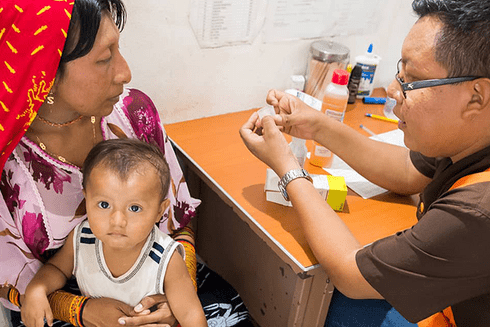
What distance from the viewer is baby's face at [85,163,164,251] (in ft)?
3.73

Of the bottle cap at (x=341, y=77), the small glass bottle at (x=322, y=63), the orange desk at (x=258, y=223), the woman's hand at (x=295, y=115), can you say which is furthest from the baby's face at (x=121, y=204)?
the small glass bottle at (x=322, y=63)

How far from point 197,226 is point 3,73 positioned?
1178 mm

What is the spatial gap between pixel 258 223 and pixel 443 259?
51 cm

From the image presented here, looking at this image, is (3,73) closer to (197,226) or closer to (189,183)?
(189,183)

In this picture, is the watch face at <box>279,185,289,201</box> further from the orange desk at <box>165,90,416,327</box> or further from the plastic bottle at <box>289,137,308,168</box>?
the plastic bottle at <box>289,137,308,168</box>

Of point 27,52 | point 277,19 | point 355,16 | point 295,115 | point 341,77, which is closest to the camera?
point 27,52

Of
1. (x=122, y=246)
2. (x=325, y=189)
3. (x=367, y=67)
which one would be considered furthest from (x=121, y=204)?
(x=367, y=67)

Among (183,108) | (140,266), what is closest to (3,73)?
(140,266)

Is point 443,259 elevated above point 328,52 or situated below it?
below

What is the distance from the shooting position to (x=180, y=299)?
1.26 metres

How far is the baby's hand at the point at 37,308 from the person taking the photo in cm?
119

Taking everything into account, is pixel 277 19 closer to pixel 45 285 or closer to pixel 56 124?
pixel 56 124

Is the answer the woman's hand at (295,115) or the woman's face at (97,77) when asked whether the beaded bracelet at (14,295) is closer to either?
the woman's face at (97,77)

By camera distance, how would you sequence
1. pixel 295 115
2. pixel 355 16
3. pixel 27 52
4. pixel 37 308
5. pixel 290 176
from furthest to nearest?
pixel 355 16
pixel 295 115
pixel 290 176
pixel 37 308
pixel 27 52
